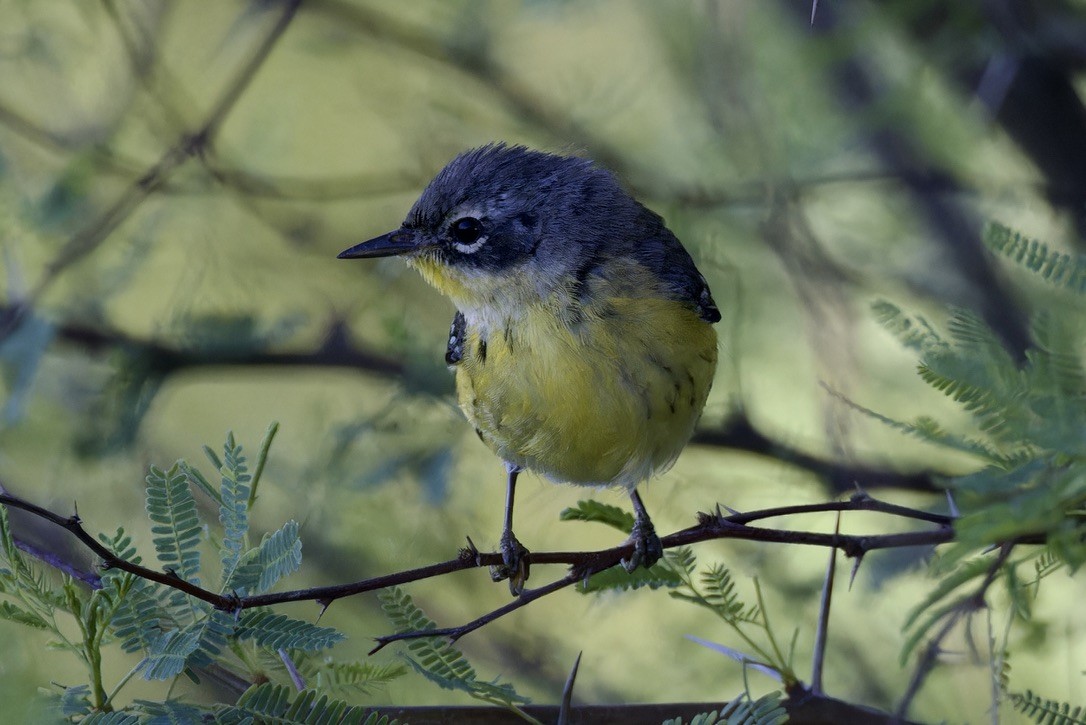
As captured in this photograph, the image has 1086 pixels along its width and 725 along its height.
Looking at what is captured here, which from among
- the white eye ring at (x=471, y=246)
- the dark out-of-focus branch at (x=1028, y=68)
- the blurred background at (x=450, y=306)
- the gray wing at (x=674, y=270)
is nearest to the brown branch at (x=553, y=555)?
the gray wing at (x=674, y=270)

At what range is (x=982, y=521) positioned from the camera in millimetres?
1323

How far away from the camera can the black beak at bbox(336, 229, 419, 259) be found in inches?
117

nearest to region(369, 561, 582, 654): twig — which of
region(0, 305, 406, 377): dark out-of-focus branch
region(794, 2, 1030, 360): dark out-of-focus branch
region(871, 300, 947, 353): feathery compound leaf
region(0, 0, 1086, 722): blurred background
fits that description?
region(871, 300, 947, 353): feathery compound leaf

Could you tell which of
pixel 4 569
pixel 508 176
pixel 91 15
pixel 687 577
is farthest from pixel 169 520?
pixel 91 15

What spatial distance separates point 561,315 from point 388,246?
0.54 metres

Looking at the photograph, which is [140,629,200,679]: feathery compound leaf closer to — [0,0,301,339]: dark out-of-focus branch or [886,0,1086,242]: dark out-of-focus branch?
[0,0,301,339]: dark out-of-focus branch

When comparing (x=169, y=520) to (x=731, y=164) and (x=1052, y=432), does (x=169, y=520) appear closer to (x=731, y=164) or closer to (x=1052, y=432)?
(x=1052, y=432)

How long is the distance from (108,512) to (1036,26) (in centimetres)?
360

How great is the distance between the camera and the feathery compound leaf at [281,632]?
1648 mm

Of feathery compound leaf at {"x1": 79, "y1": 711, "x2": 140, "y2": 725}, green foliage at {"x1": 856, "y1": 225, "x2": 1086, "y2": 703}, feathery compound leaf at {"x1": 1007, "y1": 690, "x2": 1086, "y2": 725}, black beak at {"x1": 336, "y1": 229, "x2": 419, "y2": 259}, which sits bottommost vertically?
feathery compound leaf at {"x1": 79, "y1": 711, "x2": 140, "y2": 725}

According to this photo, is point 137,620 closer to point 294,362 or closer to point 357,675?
point 357,675

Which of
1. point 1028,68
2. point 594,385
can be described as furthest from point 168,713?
point 1028,68

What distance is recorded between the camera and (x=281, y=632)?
1.69 m

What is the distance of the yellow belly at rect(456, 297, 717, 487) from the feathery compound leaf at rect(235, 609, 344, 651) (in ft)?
3.80
